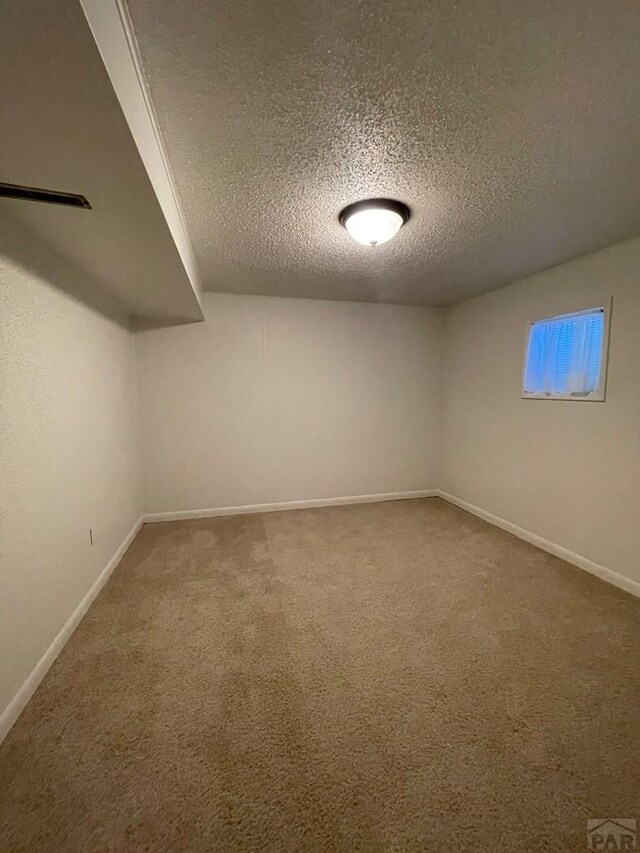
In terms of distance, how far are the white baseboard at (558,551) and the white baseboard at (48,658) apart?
3399mm

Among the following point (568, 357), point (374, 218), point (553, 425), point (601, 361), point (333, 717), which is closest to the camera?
point (333, 717)

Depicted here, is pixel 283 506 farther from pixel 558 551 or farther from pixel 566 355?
pixel 566 355

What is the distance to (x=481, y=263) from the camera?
2668 millimetres

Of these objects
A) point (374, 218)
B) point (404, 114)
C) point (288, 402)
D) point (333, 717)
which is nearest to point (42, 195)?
point (404, 114)

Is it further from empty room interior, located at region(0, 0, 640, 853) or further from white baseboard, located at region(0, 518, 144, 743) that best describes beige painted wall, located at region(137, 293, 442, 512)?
white baseboard, located at region(0, 518, 144, 743)

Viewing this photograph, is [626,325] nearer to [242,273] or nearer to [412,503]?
[412,503]

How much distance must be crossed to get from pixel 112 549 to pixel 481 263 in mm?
3622

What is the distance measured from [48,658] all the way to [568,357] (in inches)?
150

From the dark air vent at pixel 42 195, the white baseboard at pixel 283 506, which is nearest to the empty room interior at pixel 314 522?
the dark air vent at pixel 42 195

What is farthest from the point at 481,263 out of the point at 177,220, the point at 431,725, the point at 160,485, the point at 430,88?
the point at 160,485

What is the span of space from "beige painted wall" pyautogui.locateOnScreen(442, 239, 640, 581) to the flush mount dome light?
1607 mm

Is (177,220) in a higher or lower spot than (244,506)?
higher

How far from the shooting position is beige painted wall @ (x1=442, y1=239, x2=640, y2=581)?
7.46 ft

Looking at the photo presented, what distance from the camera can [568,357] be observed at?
265cm
